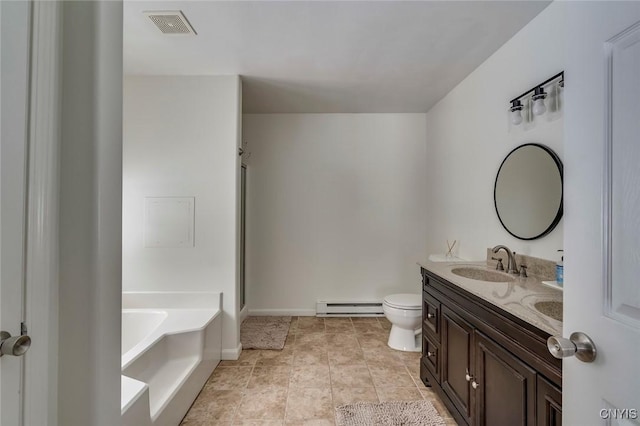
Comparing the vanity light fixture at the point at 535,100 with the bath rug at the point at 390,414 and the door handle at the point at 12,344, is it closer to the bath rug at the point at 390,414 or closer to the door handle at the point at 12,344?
the bath rug at the point at 390,414

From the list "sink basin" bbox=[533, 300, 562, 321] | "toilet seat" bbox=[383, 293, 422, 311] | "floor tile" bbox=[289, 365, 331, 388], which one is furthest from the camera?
"toilet seat" bbox=[383, 293, 422, 311]

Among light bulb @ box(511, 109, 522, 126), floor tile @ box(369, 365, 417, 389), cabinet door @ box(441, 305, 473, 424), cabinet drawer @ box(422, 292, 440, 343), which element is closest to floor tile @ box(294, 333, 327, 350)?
floor tile @ box(369, 365, 417, 389)

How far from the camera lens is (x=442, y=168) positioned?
3.13m

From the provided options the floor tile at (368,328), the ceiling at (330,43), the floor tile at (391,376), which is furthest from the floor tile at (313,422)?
the ceiling at (330,43)

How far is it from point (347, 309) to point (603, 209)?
315 cm

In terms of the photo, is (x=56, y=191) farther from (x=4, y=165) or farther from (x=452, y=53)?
(x=452, y=53)

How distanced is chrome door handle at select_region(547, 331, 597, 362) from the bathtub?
1.57 meters

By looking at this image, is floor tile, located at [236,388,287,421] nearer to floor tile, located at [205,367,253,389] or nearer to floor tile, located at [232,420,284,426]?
floor tile, located at [232,420,284,426]

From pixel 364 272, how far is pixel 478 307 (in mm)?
2166

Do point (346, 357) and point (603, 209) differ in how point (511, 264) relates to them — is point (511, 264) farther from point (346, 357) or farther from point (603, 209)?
point (346, 357)

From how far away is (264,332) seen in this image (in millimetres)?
3055

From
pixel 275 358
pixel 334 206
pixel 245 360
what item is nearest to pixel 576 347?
pixel 275 358

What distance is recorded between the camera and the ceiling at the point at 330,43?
66.6 inches

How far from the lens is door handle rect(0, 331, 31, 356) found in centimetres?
66
